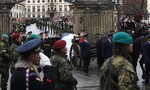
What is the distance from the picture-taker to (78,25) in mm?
21812

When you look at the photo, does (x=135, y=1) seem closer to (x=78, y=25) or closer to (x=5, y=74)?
(x=78, y=25)

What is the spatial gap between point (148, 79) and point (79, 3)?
922 centimetres

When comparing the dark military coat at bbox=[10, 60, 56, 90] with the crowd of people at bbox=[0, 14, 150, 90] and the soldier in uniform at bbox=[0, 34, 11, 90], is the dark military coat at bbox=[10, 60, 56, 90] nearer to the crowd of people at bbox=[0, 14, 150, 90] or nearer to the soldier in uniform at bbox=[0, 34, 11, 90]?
the crowd of people at bbox=[0, 14, 150, 90]

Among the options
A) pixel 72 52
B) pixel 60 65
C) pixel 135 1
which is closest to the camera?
pixel 60 65

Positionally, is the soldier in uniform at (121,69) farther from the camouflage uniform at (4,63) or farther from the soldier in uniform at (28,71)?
the camouflage uniform at (4,63)

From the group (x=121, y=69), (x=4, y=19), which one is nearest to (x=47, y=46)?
(x=4, y=19)

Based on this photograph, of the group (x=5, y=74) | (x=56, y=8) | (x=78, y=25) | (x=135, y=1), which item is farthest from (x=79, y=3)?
(x=56, y=8)

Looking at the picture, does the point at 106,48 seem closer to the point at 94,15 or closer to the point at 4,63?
the point at 4,63

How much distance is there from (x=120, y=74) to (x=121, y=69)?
0.07 m

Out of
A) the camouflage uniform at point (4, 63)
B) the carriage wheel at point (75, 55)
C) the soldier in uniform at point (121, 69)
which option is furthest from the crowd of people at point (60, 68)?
the carriage wheel at point (75, 55)

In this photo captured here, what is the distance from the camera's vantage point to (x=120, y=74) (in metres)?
5.04

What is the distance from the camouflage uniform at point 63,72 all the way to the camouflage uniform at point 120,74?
54.6 inches

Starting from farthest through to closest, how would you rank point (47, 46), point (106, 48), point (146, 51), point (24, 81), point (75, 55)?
point (47, 46)
point (75, 55)
point (106, 48)
point (146, 51)
point (24, 81)

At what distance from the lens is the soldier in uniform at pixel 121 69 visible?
500cm
